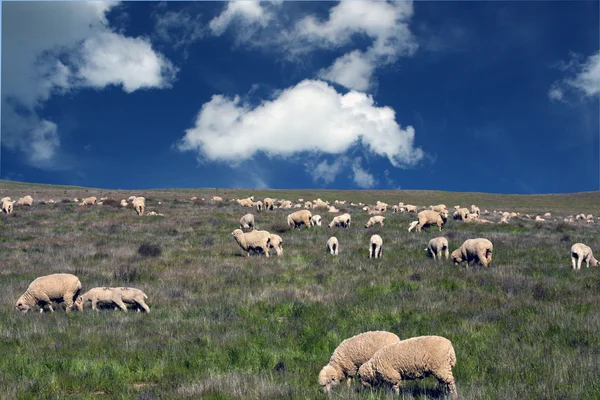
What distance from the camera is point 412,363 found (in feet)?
20.6

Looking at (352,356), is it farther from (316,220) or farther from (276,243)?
(316,220)

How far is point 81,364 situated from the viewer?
7.73 m

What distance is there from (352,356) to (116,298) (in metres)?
7.84

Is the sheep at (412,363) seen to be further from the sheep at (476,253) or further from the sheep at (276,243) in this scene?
the sheep at (276,243)

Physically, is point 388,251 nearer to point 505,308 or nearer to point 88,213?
point 505,308

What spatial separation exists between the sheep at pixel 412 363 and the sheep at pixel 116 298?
751cm

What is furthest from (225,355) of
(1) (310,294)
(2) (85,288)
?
(2) (85,288)

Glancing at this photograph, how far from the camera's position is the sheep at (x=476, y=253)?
17.7 meters

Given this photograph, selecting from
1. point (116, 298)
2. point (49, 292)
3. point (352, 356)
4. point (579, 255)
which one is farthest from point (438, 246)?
point (49, 292)

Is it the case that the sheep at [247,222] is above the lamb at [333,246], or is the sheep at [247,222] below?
above

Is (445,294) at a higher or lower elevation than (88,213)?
lower

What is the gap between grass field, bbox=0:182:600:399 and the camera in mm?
6922

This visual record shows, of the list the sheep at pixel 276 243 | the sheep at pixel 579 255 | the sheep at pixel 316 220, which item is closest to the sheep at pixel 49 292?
the sheep at pixel 276 243

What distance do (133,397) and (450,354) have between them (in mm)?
4269
